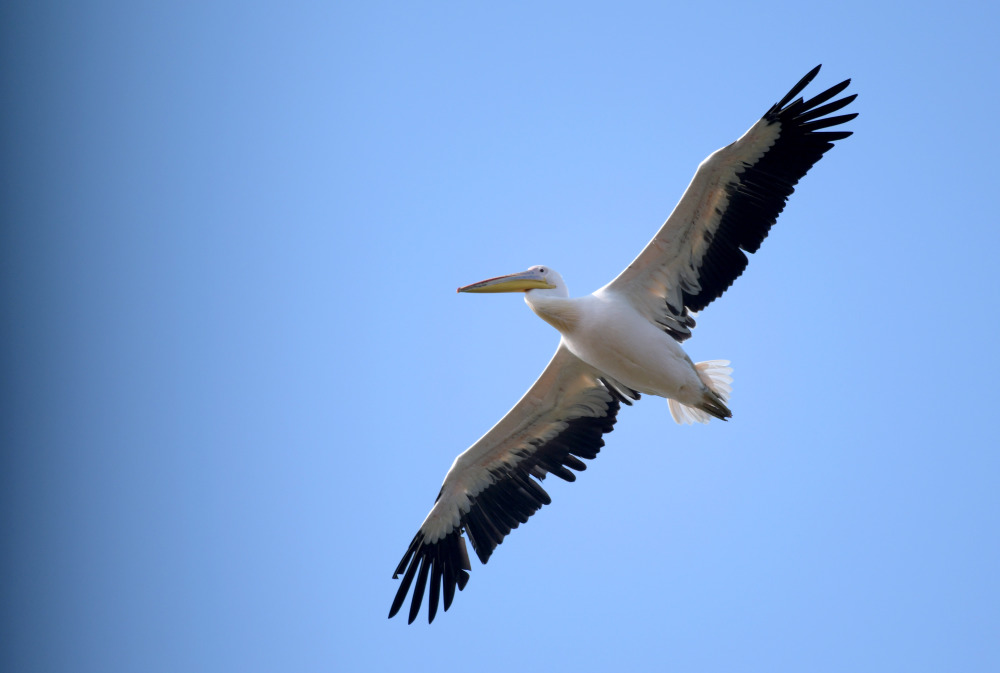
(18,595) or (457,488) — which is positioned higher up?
(18,595)

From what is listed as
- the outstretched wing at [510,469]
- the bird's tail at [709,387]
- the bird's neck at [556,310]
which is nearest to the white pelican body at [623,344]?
the bird's neck at [556,310]

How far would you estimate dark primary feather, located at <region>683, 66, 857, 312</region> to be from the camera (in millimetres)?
7625

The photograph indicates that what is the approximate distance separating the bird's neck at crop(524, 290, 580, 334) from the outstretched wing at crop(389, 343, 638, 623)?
0.63 meters

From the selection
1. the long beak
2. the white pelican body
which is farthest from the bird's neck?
the long beak

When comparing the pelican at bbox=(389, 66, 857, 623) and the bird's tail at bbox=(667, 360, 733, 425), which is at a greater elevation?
the pelican at bbox=(389, 66, 857, 623)

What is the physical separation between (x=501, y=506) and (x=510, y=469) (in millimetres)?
337

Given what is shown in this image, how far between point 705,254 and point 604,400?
1590mm

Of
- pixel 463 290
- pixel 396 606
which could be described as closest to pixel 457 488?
pixel 396 606

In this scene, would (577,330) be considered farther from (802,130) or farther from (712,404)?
(802,130)

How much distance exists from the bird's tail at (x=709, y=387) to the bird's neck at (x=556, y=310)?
1.24 m

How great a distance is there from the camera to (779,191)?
7793 mm

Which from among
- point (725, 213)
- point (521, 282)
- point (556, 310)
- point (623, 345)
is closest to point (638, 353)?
point (623, 345)

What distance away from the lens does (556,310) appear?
789cm

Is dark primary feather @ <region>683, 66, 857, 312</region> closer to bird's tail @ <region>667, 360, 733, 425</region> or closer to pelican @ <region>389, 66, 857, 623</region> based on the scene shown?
pelican @ <region>389, 66, 857, 623</region>
